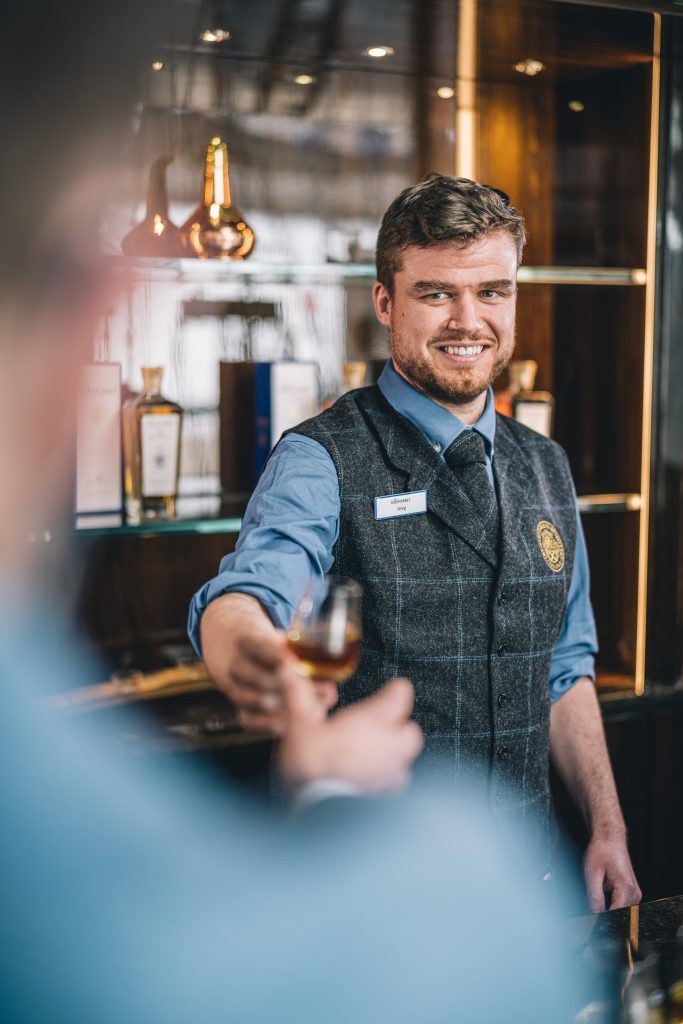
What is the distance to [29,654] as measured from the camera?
203 cm

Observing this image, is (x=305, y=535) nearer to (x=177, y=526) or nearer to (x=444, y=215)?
(x=444, y=215)

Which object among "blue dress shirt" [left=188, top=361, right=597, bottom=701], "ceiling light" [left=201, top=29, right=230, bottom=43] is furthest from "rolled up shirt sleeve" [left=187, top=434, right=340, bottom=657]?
"ceiling light" [left=201, top=29, right=230, bottom=43]

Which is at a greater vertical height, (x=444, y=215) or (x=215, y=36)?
(x=215, y=36)

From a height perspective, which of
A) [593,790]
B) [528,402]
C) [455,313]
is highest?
[455,313]

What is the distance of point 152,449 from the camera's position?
2238 millimetres

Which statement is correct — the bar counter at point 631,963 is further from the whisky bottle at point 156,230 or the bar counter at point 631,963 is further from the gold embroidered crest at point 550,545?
the whisky bottle at point 156,230

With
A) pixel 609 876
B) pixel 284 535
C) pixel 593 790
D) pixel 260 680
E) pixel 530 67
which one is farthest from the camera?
pixel 530 67

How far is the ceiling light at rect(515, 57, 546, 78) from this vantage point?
247 centimetres

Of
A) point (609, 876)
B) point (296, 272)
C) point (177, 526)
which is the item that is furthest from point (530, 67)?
point (609, 876)

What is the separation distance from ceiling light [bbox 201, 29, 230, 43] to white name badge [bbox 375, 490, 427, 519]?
1114 mm

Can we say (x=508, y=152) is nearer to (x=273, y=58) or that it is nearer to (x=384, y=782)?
(x=273, y=58)

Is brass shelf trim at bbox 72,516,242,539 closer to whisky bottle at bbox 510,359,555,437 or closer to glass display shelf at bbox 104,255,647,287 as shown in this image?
glass display shelf at bbox 104,255,647,287

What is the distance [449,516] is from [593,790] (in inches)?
23.4

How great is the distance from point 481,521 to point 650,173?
46.5 inches
